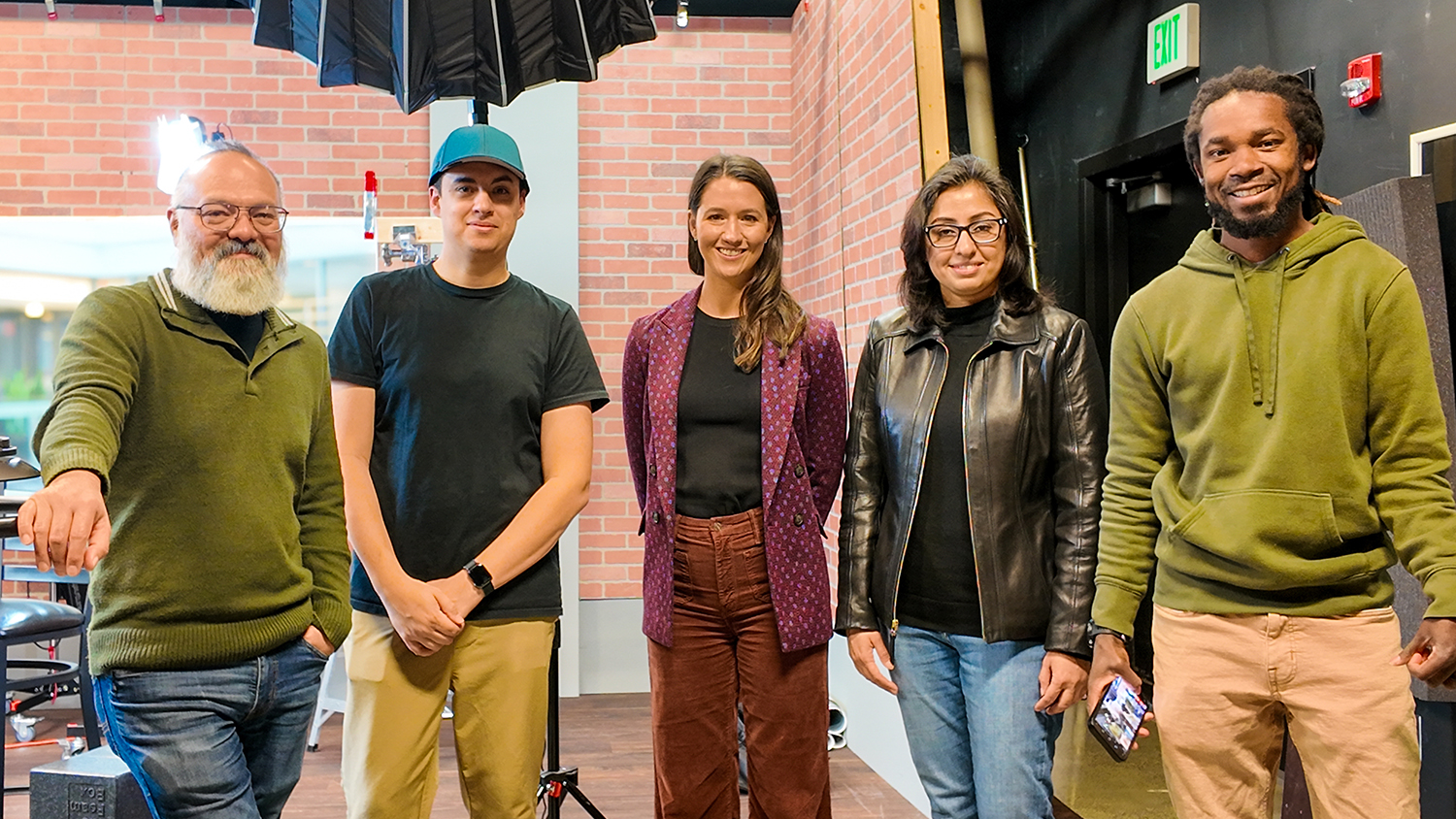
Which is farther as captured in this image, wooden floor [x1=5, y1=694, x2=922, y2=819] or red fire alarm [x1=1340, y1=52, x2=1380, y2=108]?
wooden floor [x1=5, y1=694, x2=922, y2=819]

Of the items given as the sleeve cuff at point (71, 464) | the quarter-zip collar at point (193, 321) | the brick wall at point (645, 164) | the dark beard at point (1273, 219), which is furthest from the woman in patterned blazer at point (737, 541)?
the brick wall at point (645, 164)

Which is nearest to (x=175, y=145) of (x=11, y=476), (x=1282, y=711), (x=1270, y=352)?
(x=11, y=476)

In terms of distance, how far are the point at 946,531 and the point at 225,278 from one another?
1.32 meters

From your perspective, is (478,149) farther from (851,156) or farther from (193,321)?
(851,156)

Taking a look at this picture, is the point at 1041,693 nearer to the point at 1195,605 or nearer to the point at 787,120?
the point at 1195,605

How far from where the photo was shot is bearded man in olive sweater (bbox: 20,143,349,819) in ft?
5.57

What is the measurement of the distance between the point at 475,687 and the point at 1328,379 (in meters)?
1.61

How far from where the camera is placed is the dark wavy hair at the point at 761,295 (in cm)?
223

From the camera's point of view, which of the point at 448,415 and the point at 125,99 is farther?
the point at 125,99

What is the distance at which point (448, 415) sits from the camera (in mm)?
2133

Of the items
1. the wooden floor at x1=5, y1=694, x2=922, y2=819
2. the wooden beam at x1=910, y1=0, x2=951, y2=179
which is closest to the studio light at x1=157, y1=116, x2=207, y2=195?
the wooden floor at x1=5, y1=694, x2=922, y2=819

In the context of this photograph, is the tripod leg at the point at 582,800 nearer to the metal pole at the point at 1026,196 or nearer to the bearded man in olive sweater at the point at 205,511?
the bearded man in olive sweater at the point at 205,511

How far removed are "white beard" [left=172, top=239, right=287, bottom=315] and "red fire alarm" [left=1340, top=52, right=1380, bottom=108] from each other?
2.26 m

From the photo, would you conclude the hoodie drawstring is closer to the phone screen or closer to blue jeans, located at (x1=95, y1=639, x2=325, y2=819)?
the phone screen
